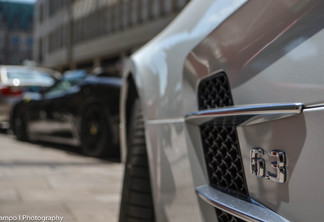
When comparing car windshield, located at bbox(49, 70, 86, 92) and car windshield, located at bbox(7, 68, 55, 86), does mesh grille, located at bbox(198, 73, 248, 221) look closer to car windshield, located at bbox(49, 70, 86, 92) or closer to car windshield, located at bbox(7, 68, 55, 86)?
car windshield, located at bbox(49, 70, 86, 92)

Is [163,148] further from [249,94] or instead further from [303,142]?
[303,142]

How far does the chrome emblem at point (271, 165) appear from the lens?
108 centimetres

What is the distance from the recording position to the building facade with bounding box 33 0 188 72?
28.9m

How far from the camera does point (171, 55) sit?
1844 mm

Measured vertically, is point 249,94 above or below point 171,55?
below

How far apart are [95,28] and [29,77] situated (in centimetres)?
2760

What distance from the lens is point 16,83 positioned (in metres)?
10.1

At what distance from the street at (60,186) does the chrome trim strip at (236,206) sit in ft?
5.69

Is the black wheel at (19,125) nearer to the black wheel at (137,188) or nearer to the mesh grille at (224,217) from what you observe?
the black wheel at (137,188)

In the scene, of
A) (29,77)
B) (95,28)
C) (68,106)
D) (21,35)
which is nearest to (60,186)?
(68,106)

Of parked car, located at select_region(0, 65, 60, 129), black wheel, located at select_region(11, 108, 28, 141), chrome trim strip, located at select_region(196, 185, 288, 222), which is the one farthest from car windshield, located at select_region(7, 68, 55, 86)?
chrome trim strip, located at select_region(196, 185, 288, 222)

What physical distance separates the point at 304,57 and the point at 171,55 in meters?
0.84

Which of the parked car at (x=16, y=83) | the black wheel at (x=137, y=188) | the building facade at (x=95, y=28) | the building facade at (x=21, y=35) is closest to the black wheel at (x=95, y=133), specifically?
the parked car at (x=16, y=83)

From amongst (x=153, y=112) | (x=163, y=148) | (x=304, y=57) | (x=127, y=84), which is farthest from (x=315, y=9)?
(x=127, y=84)
